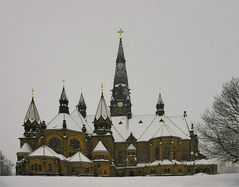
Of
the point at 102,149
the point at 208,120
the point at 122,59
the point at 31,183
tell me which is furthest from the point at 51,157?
the point at 122,59

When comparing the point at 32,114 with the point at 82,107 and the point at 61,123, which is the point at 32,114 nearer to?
the point at 61,123

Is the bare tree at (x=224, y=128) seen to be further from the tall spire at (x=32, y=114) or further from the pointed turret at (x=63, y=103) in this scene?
the tall spire at (x=32, y=114)

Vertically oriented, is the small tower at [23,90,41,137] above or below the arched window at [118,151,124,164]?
above

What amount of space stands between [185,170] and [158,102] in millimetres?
12957

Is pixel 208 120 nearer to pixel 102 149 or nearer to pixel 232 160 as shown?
pixel 232 160

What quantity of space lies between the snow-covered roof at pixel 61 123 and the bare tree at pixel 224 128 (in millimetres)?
Answer: 23140

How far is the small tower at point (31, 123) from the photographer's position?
50.5m

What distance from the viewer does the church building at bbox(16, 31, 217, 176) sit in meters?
45.9

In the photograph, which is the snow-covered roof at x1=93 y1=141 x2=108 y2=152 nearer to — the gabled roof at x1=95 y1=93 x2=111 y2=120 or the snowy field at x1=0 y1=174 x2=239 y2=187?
the gabled roof at x1=95 y1=93 x2=111 y2=120

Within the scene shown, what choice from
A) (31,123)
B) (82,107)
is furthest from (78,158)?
→ (82,107)

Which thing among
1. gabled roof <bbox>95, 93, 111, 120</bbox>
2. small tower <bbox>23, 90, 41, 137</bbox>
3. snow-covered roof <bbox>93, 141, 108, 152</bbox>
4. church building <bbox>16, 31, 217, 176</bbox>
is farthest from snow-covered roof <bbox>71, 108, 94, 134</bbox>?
small tower <bbox>23, 90, 41, 137</bbox>

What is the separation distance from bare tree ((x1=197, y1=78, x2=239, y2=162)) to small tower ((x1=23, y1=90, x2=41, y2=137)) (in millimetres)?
27298

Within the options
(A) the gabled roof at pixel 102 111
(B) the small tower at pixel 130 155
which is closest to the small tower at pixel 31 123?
(A) the gabled roof at pixel 102 111

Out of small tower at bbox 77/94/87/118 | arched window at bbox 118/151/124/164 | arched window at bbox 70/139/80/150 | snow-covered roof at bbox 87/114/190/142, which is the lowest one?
arched window at bbox 118/151/124/164
